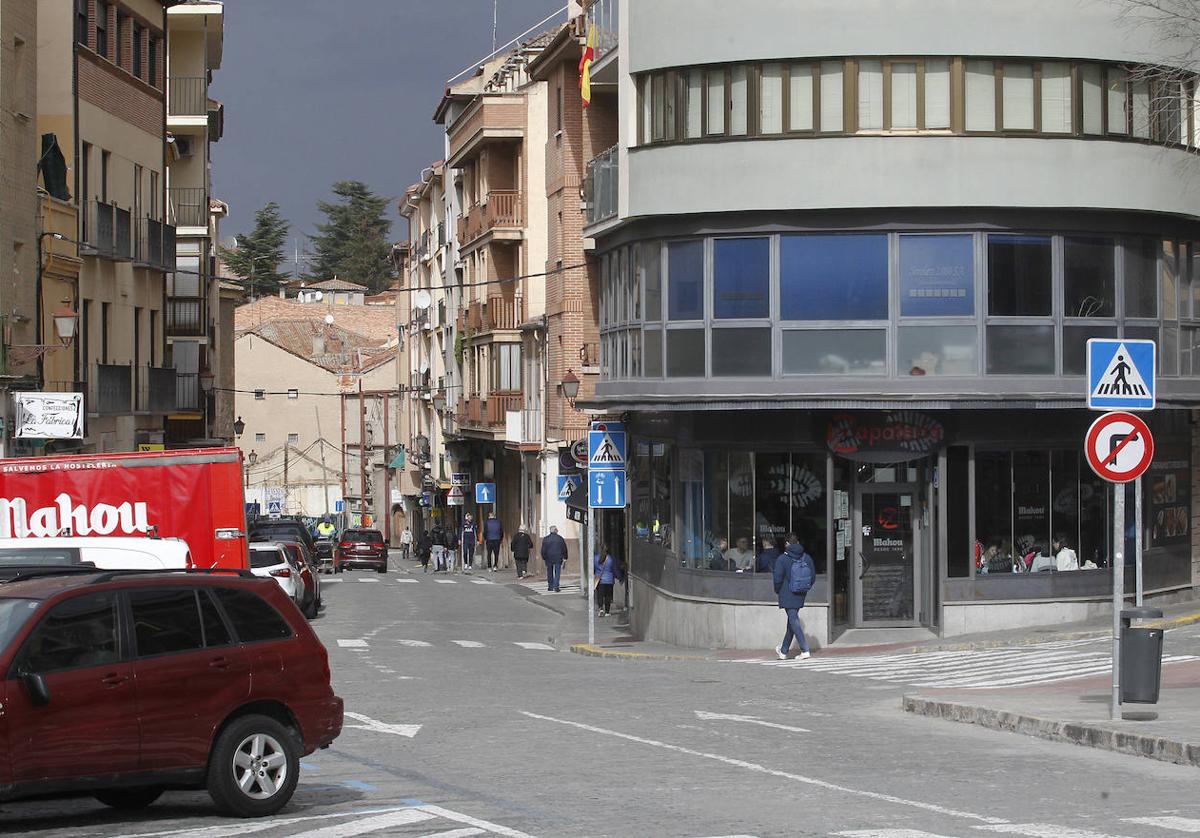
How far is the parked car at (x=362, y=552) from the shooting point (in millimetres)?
67000

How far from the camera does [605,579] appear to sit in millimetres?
38094

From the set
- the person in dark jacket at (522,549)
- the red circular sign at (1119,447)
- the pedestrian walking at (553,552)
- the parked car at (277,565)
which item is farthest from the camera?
the person in dark jacket at (522,549)

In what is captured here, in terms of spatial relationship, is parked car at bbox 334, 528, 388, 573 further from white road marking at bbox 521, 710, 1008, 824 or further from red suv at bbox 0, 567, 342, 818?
red suv at bbox 0, 567, 342, 818

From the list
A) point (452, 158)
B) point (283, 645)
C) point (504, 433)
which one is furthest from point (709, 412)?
point (452, 158)

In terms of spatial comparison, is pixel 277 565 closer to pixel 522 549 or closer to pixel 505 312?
pixel 522 549

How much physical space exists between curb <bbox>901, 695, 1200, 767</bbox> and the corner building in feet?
32.1

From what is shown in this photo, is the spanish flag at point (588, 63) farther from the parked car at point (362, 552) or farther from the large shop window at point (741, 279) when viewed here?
the parked car at point (362, 552)

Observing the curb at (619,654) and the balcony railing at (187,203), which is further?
the balcony railing at (187,203)

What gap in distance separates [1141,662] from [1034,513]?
13168mm

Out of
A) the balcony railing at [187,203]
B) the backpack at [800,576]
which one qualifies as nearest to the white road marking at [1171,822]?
the backpack at [800,576]

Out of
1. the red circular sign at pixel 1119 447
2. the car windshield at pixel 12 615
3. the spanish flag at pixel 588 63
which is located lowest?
the car windshield at pixel 12 615

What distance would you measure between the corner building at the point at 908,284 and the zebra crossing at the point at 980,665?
7.35 ft

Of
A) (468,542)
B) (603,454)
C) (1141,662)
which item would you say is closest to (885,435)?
(603,454)

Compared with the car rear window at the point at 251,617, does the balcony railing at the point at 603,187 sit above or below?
above
